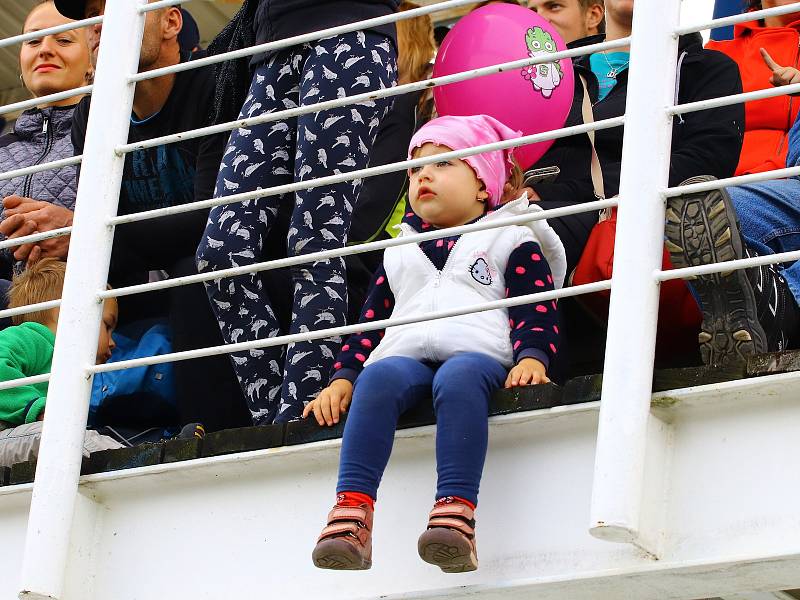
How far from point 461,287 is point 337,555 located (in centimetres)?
78

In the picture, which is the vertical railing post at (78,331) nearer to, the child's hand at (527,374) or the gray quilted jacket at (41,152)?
the child's hand at (527,374)

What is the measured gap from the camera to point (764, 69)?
485 centimetres

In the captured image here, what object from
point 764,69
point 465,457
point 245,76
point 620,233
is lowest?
point 465,457

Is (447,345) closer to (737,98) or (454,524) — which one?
(454,524)

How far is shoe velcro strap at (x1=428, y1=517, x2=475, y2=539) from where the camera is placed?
3.13 metres

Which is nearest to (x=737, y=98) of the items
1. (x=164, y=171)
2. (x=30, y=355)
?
(x=164, y=171)

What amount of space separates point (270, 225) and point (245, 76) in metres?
0.56

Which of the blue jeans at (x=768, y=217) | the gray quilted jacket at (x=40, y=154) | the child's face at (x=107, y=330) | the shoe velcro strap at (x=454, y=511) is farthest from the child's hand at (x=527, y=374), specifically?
the gray quilted jacket at (x=40, y=154)

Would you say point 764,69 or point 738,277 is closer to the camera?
point 738,277

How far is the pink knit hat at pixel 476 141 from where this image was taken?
3.86 meters

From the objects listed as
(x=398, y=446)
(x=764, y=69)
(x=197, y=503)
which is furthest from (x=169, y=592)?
(x=764, y=69)

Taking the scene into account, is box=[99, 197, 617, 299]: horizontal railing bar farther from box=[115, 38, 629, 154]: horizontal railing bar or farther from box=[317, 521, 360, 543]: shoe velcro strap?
box=[317, 521, 360, 543]: shoe velcro strap

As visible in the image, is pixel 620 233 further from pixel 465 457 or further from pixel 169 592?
pixel 169 592

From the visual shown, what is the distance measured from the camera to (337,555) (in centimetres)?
314
